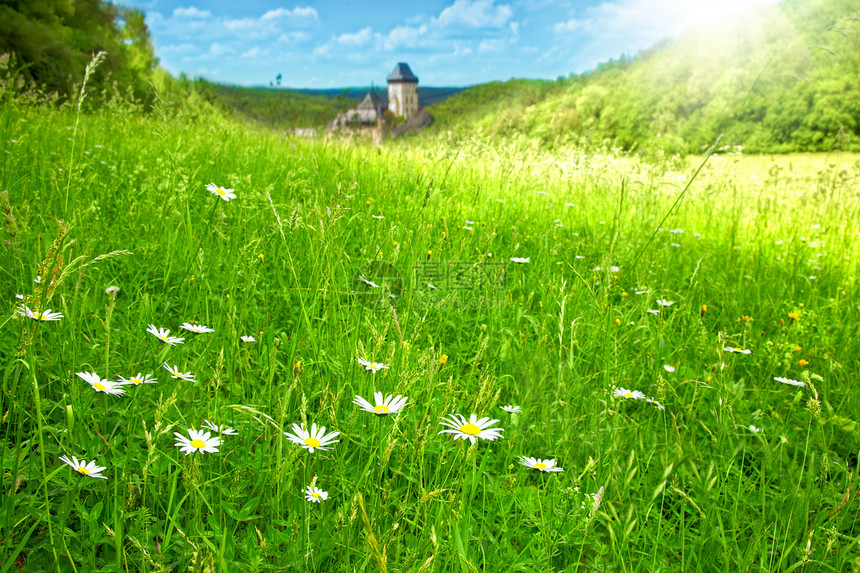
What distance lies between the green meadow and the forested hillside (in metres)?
8.78

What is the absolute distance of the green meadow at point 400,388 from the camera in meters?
0.95

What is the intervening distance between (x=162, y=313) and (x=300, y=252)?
2.25 ft

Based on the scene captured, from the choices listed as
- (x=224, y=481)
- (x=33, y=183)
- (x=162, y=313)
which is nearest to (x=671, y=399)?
(x=224, y=481)

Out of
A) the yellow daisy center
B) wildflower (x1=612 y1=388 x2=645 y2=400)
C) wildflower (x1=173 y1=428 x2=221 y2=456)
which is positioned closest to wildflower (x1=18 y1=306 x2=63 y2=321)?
wildflower (x1=173 y1=428 x2=221 y2=456)

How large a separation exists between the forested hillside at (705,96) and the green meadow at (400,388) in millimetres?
8780

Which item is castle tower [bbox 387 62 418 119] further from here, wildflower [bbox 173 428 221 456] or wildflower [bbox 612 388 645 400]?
wildflower [bbox 173 428 221 456]

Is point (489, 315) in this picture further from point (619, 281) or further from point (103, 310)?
point (103, 310)

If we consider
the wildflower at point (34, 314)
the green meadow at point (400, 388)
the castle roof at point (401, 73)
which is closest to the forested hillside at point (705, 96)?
the green meadow at point (400, 388)

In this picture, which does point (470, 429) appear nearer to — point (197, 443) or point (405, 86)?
point (197, 443)

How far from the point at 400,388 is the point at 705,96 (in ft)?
83.3

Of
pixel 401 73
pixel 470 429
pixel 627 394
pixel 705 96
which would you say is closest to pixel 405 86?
pixel 401 73

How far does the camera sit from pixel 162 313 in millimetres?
1741

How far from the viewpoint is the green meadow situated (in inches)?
37.3

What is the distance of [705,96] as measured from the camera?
21.4 metres
